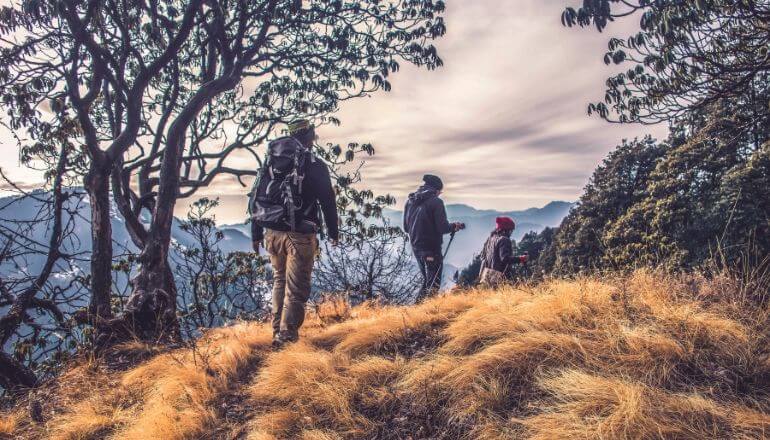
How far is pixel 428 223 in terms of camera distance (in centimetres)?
658

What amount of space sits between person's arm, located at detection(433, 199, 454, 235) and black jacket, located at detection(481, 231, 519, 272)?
0.96 meters

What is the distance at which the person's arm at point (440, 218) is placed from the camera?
6477 mm

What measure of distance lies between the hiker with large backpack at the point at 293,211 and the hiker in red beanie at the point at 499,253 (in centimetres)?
366

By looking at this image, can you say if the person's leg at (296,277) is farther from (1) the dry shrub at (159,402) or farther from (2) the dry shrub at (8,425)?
(2) the dry shrub at (8,425)

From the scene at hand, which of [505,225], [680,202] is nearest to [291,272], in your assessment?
[505,225]

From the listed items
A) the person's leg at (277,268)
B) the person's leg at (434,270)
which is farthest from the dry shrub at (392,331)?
the person's leg at (434,270)

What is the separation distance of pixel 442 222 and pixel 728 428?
4803mm

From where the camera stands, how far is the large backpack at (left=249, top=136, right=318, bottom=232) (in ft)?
12.6

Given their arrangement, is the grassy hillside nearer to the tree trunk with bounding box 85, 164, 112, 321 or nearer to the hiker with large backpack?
the hiker with large backpack

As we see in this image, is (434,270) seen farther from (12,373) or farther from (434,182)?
(12,373)

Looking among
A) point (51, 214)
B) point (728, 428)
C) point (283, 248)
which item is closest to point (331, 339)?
point (283, 248)

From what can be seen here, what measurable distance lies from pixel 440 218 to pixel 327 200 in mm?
2980

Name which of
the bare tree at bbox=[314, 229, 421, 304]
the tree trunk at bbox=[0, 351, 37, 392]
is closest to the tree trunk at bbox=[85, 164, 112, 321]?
the tree trunk at bbox=[0, 351, 37, 392]

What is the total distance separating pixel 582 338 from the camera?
2.85m
